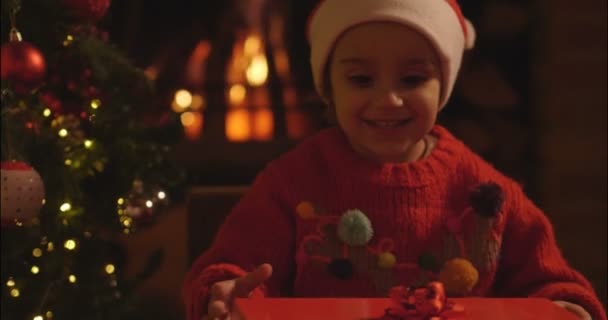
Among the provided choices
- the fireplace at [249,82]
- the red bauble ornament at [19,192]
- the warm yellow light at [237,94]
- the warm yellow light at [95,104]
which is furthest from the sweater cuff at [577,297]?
the warm yellow light at [237,94]

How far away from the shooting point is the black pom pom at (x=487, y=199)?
1228 mm

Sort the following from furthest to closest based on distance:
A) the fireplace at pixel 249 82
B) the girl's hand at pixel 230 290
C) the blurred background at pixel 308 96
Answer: the fireplace at pixel 249 82, the blurred background at pixel 308 96, the girl's hand at pixel 230 290

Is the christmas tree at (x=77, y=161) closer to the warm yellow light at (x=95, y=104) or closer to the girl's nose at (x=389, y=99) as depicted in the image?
the warm yellow light at (x=95, y=104)

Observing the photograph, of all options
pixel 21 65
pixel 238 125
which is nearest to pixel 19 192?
pixel 21 65

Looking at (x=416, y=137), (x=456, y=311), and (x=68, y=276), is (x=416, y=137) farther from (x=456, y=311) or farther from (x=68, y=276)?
(x=68, y=276)

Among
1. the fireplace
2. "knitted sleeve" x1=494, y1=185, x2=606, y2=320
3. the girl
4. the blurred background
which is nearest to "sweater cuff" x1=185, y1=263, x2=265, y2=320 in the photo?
the girl

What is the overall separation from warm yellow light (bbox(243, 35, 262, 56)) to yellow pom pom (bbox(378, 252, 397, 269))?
130 cm

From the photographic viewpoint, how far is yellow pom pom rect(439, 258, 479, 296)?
1204 millimetres

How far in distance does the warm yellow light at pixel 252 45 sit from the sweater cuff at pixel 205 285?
131cm

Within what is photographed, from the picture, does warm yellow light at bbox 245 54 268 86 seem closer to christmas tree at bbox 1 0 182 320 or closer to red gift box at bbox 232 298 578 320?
christmas tree at bbox 1 0 182 320

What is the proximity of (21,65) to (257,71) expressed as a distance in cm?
122

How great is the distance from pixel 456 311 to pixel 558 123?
127 centimetres

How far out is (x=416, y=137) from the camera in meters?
1.25

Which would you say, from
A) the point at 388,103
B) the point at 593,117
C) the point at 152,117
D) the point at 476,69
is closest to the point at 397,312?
the point at 388,103
